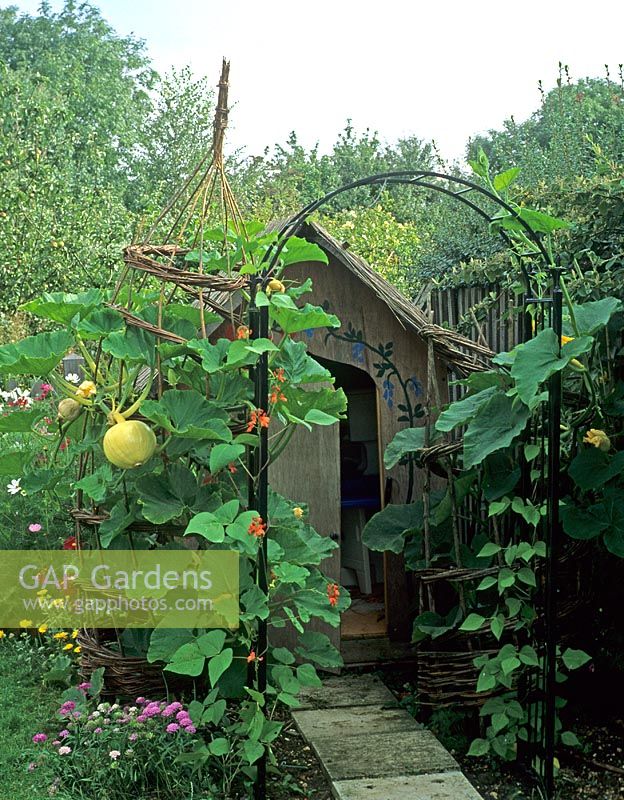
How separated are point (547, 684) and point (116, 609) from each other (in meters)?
1.89

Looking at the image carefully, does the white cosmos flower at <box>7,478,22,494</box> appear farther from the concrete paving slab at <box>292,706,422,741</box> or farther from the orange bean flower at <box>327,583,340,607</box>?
the orange bean flower at <box>327,583,340,607</box>

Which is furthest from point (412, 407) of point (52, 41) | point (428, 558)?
point (52, 41)

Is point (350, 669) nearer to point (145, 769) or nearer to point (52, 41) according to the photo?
point (145, 769)

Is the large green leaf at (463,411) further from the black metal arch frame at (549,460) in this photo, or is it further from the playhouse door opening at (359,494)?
the playhouse door opening at (359,494)

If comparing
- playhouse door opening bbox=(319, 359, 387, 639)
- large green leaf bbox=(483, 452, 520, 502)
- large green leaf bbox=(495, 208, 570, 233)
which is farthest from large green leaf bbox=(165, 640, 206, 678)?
playhouse door opening bbox=(319, 359, 387, 639)

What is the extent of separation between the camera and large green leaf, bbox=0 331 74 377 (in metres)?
3.77

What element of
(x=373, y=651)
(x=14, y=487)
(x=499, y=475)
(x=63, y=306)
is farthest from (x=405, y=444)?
(x=14, y=487)

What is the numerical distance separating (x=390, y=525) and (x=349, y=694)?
0.99 metres

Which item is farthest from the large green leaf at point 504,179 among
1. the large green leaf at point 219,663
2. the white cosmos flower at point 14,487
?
the white cosmos flower at point 14,487

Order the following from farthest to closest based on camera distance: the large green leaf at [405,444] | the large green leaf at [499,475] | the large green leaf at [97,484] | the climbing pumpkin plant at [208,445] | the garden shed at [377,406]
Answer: the garden shed at [377,406] < the large green leaf at [405,444] < the large green leaf at [499,475] < the large green leaf at [97,484] < the climbing pumpkin plant at [208,445]

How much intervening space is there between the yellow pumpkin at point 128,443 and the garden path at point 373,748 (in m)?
1.63

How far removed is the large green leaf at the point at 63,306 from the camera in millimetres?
3883

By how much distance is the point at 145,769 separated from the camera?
150 inches

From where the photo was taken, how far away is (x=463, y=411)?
4348mm
